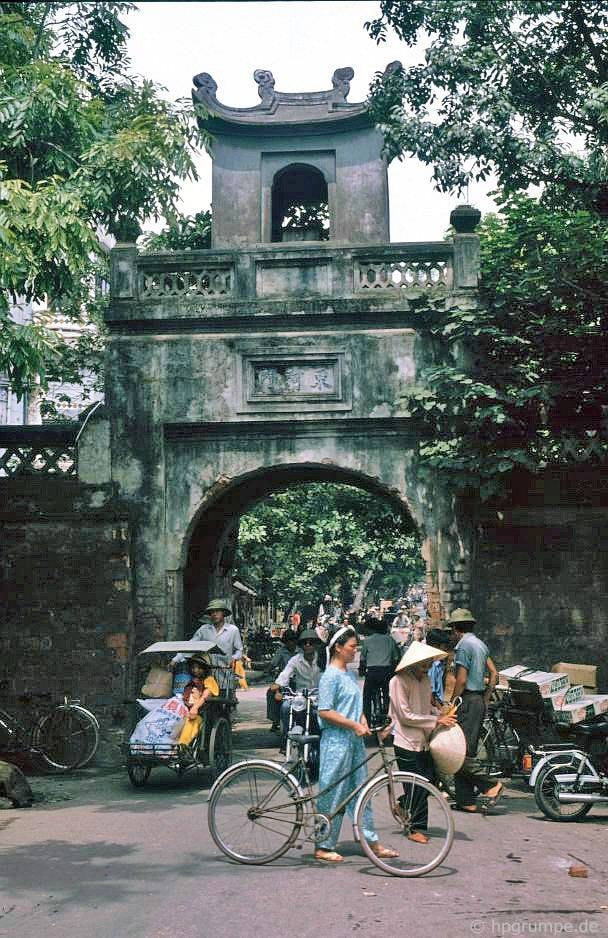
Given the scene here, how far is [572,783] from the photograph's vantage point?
7.89 m

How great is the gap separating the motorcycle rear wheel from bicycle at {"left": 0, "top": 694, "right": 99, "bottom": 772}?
5.32 m

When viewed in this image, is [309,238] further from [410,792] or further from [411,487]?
[410,792]

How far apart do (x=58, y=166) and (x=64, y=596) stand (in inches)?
194

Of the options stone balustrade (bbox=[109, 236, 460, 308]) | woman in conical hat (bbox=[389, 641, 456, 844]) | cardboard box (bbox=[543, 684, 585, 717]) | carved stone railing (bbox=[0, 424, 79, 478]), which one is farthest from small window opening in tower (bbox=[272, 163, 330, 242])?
woman in conical hat (bbox=[389, 641, 456, 844])

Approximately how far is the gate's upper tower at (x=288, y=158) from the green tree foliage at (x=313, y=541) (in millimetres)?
6203

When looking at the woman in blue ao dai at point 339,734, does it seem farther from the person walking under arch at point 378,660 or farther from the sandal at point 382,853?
the person walking under arch at point 378,660

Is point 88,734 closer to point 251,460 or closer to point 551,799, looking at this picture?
point 251,460

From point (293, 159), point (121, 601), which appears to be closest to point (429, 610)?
point (121, 601)

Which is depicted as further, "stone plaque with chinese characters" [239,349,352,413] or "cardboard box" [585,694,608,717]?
"stone plaque with chinese characters" [239,349,352,413]

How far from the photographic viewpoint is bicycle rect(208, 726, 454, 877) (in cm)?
617

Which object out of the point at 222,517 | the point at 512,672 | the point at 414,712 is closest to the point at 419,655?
the point at 414,712

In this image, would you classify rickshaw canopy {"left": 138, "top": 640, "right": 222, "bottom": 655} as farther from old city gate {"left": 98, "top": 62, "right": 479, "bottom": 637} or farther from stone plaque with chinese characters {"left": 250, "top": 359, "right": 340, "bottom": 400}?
stone plaque with chinese characters {"left": 250, "top": 359, "right": 340, "bottom": 400}

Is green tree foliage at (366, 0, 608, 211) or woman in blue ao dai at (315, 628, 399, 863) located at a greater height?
green tree foliage at (366, 0, 608, 211)

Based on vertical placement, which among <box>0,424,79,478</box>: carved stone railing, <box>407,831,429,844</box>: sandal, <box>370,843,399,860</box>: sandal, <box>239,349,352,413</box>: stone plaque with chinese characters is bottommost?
<box>370,843,399,860</box>: sandal
